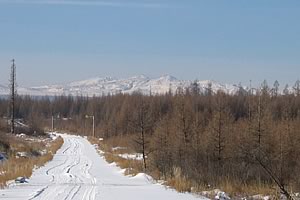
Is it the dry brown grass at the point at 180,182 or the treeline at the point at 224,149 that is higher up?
the treeline at the point at 224,149

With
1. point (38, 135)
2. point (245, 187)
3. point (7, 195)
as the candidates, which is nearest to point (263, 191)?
point (245, 187)

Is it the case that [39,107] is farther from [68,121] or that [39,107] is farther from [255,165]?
[255,165]

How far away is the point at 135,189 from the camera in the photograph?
20.1 m

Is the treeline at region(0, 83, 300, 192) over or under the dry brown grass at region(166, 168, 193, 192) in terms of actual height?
over

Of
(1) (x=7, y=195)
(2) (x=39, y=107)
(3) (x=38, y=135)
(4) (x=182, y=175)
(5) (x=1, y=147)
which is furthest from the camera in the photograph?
(2) (x=39, y=107)

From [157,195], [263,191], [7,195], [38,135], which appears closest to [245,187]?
[263,191]

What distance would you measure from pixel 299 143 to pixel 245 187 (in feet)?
60.9

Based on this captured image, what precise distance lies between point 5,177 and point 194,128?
1816 centimetres

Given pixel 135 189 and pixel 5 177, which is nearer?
pixel 135 189

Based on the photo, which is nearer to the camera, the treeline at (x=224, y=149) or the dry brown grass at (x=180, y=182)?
the dry brown grass at (x=180, y=182)

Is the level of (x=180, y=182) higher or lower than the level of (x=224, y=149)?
lower

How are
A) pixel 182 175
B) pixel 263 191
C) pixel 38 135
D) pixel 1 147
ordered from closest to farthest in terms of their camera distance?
pixel 263 191
pixel 182 175
pixel 1 147
pixel 38 135

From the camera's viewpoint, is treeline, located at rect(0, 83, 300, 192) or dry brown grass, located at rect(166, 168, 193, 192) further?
treeline, located at rect(0, 83, 300, 192)

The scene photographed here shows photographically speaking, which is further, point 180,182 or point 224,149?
point 224,149
